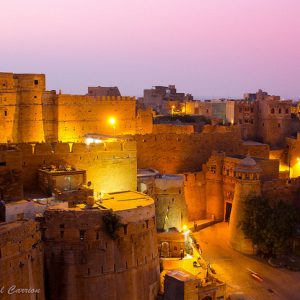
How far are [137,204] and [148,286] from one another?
3.34 m

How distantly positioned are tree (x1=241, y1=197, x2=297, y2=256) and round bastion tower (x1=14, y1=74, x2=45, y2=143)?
12.4 meters

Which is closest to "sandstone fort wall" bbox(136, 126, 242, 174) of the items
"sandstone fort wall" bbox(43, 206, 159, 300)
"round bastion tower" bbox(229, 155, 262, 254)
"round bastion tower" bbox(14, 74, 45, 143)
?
"round bastion tower" bbox(229, 155, 262, 254)

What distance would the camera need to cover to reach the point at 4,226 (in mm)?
18000

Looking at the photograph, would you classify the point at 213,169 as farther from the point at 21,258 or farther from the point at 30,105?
the point at 21,258

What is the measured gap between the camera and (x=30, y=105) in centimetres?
3048

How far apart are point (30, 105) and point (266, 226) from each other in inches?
572

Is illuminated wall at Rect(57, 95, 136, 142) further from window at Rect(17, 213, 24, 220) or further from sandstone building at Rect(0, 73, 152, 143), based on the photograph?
window at Rect(17, 213, 24, 220)

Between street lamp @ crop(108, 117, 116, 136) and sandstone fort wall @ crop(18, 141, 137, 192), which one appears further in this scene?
street lamp @ crop(108, 117, 116, 136)

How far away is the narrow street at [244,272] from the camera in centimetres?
2491

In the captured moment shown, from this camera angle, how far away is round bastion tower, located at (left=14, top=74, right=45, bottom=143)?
30141 mm

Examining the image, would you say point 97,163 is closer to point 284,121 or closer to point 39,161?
point 39,161

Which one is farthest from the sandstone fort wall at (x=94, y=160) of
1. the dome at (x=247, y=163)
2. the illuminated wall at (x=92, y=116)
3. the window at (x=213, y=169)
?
the window at (x=213, y=169)

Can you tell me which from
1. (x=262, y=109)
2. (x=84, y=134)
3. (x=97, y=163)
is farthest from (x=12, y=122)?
(x=262, y=109)

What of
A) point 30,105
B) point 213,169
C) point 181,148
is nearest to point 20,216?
point 30,105
